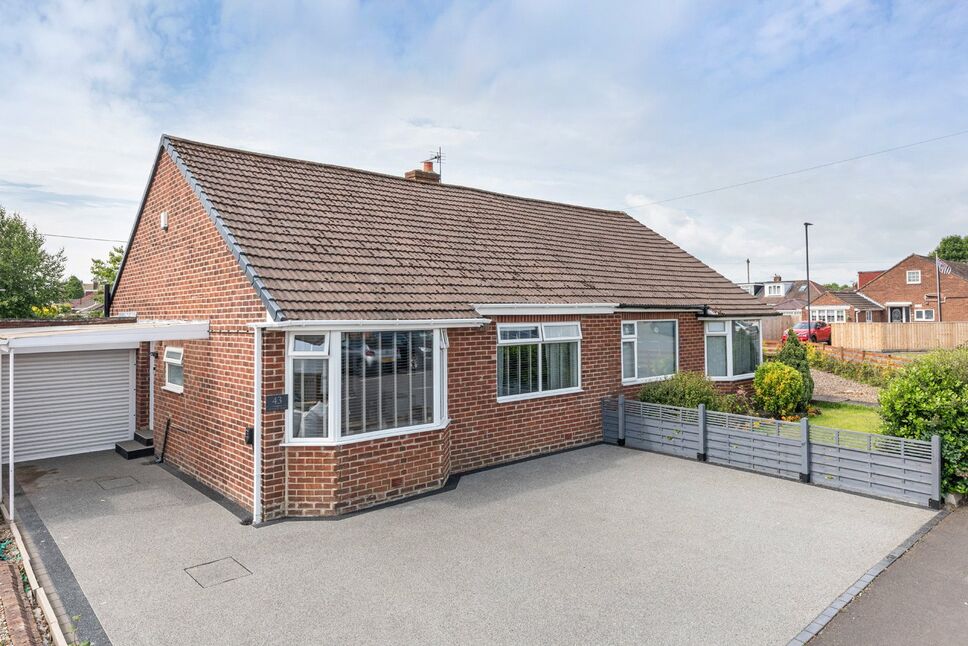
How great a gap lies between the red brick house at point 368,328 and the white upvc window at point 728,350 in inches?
2.5

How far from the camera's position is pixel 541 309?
1079cm

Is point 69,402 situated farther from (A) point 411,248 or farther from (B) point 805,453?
(B) point 805,453

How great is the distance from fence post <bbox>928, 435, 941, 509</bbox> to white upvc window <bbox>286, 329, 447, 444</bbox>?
23.1ft

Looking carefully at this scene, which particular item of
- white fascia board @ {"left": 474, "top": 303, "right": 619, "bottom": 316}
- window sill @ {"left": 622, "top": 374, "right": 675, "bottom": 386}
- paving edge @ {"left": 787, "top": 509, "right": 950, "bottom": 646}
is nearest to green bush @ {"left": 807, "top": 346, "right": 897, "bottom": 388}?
window sill @ {"left": 622, "top": 374, "right": 675, "bottom": 386}

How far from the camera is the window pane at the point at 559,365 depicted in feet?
36.3

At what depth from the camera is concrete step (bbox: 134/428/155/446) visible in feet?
37.1

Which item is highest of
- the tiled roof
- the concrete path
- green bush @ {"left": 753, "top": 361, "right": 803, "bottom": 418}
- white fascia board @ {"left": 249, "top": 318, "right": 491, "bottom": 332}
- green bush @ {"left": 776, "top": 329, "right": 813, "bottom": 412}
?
the tiled roof

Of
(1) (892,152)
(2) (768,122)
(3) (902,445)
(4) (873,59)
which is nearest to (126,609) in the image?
(3) (902,445)

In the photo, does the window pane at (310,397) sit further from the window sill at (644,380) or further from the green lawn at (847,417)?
the green lawn at (847,417)

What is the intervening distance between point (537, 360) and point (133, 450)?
816 centimetres

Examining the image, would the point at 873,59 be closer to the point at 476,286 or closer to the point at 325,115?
the point at 476,286

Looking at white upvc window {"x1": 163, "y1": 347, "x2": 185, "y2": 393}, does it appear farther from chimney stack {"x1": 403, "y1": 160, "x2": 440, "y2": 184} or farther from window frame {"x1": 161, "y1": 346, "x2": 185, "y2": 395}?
chimney stack {"x1": 403, "y1": 160, "x2": 440, "y2": 184}

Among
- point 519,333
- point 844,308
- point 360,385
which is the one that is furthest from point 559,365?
point 844,308

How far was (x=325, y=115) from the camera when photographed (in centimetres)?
1252
